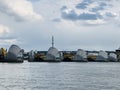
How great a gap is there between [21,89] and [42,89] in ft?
8.99

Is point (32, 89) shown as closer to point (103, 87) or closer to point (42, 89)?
point (42, 89)

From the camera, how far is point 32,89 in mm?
59969

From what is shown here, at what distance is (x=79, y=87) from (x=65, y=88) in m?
2.56

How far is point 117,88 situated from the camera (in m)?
62.0

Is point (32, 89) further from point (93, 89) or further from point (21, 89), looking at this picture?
point (93, 89)

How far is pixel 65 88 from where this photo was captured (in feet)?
203

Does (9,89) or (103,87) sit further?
(103,87)

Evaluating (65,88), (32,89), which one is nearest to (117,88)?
(65,88)

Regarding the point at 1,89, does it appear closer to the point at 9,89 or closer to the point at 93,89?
the point at 9,89

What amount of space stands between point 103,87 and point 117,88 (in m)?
2.49

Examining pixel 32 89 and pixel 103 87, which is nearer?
pixel 32 89

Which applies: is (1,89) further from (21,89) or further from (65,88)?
(65,88)

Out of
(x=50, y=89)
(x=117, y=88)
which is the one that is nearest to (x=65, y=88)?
(x=50, y=89)

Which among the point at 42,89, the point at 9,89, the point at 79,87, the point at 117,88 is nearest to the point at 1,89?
the point at 9,89
